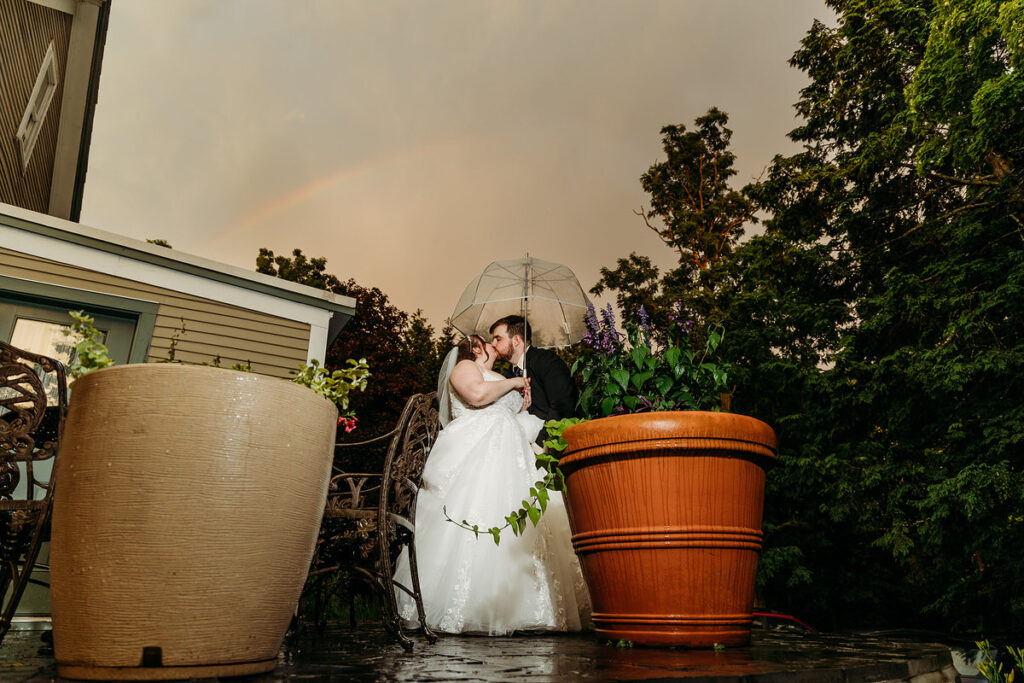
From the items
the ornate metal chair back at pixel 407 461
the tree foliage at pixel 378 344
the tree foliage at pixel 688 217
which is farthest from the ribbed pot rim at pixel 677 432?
the tree foliage at pixel 378 344

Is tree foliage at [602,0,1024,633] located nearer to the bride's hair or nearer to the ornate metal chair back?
the bride's hair

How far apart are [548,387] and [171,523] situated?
8.86 ft

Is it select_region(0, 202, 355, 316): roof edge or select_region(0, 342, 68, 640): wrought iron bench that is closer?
select_region(0, 342, 68, 640): wrought iron bench

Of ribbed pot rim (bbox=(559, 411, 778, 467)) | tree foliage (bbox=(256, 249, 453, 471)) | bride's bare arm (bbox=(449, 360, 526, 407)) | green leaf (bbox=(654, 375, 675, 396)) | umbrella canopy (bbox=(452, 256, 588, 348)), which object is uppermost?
tree foliage (bbox=(256, 249, 453, 471))

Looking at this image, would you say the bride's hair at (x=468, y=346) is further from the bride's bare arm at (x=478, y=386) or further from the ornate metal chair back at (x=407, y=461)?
the ornate metal chair back at (x=407, y=461)

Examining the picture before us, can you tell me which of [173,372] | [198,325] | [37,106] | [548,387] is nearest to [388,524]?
[173,372]

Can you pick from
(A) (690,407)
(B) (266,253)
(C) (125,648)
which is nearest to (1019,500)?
(A) (690,407)

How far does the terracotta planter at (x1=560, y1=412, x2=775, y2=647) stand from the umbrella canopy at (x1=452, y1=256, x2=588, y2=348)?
2.21 meters

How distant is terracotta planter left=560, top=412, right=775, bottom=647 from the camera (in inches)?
79.6

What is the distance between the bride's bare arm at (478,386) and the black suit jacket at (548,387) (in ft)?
0.60

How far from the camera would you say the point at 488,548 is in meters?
3.25

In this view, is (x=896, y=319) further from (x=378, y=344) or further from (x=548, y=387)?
(x=378, y=344)

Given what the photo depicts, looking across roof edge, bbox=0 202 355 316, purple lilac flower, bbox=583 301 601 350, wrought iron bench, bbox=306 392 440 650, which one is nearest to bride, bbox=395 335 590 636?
wrought iron bench, bbox=306 392 440 650

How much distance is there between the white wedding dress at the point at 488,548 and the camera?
310 centimetres
